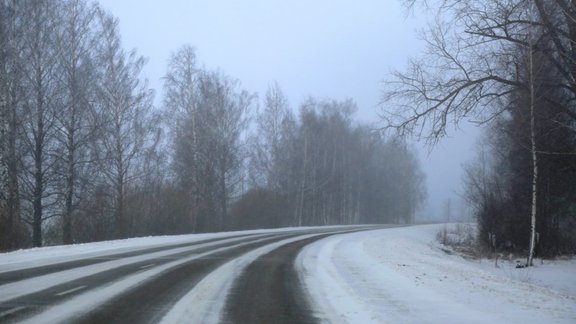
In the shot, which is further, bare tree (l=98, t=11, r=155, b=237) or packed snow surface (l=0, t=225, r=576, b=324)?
bare tree (l=98, t=11, r=155, b=237)

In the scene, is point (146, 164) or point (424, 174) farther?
point (424, 174)

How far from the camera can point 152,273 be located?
11.5 meters

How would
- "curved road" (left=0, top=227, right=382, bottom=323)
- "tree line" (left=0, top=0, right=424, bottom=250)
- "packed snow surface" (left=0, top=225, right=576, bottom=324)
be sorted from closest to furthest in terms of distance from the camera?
1. "curved road" (left=0, top=227, right=382, bottom=323)
2. "packed snow surface" (left=0, top=225, right=576, bottom=324)
3. "tree line" (left=0, top=0, right=424, bottom=250)

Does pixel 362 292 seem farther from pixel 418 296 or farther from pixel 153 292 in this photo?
pixel 153 292

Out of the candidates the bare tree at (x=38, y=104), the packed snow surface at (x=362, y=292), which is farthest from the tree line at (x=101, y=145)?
the packed snow surface at (x=362, y=292)

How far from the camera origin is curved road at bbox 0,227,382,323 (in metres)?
7.02

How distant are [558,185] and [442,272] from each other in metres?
14.6

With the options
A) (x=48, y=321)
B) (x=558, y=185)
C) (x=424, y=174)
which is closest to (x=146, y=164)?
(x=558, y=185)

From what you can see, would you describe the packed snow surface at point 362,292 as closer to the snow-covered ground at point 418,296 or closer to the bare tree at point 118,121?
the snow-covered ground at point 418,296

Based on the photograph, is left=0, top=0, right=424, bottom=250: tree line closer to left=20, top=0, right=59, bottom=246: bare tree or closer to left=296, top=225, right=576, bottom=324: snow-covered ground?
left=20, top=0, right=59, bottom=246: bare tree

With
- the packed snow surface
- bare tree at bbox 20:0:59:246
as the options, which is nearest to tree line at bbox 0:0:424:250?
bare tree at bbox 20:0:59:246

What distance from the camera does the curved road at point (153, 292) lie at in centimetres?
702

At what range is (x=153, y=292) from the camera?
352 inches

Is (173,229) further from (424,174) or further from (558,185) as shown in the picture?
(424,174)
